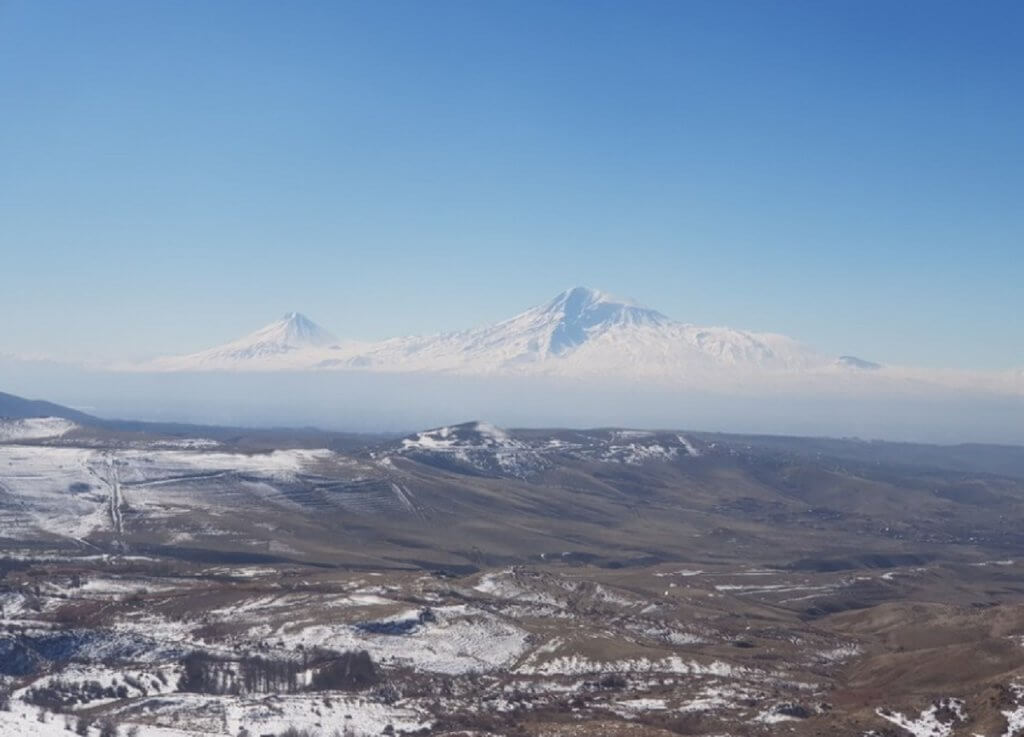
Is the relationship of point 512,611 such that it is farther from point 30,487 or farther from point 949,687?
point 30,487

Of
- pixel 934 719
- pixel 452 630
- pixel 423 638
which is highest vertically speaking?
pixel 934 719

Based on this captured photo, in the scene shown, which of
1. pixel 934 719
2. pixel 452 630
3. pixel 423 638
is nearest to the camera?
pixel 934 719

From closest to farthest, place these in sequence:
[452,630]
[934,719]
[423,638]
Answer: [934,719], [423,638], [452,630]

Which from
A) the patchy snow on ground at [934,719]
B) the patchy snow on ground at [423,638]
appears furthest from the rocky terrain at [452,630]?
the patchy snow on ground at [423,638]

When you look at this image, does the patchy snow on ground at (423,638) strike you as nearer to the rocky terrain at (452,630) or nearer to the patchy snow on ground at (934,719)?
the rocky terrain at (452,630)

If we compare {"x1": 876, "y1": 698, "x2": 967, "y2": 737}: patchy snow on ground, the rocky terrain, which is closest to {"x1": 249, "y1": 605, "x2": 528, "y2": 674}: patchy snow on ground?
the rocky terrain

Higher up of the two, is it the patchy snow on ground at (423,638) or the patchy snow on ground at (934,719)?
the patchy snow on ground at (934,719)

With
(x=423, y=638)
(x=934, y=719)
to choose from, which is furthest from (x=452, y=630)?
(x=934, y=719)

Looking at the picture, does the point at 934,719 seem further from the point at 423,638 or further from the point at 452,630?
the point at 423,638

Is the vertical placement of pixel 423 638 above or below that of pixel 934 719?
below

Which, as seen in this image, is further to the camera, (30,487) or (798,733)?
(30,487)

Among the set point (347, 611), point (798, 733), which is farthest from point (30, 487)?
point (798, 733)
